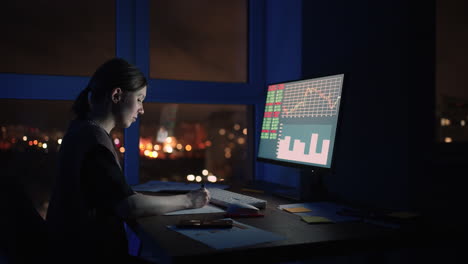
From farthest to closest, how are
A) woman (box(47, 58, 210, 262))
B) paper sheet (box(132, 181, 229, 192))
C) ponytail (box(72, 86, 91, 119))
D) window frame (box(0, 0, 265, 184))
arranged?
window frame (box(0, 0, 265, 184)) → paper sheet (box(132, 181, 229, 192)) → ponytail (box(72, 86, 91, 119)) → woman (box(47, 58, 210, 262))

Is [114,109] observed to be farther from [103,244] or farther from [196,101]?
[196,101]

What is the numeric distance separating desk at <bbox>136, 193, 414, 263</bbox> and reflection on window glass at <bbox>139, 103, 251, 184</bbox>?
3.29ft

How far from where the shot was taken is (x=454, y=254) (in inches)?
68.7

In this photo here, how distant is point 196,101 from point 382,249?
1539 mm

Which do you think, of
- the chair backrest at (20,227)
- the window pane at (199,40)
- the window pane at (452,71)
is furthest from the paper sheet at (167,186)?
the window pane at (452,71)

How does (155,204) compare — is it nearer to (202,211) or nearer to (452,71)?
(202,211)

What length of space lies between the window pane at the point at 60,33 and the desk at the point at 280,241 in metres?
1.32

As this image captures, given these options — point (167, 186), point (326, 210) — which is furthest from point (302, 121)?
point (167, 186)

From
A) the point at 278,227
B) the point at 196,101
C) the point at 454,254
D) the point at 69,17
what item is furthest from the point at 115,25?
the point at 454,254

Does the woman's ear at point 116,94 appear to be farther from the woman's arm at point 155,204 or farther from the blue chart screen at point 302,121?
the blue chart screen at point 302,121

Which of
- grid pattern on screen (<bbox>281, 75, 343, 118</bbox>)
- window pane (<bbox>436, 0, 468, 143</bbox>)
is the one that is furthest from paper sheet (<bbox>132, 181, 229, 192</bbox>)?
window pane (<bbox>436, 0, 468, 143</bbox>)

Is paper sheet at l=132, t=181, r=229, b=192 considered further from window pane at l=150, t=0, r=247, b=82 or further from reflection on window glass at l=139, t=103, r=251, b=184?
window pane at l=150, t=0, r=247, b=82

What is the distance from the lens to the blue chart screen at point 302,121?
5.13 feet

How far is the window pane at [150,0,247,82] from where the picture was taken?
7.85 feet
